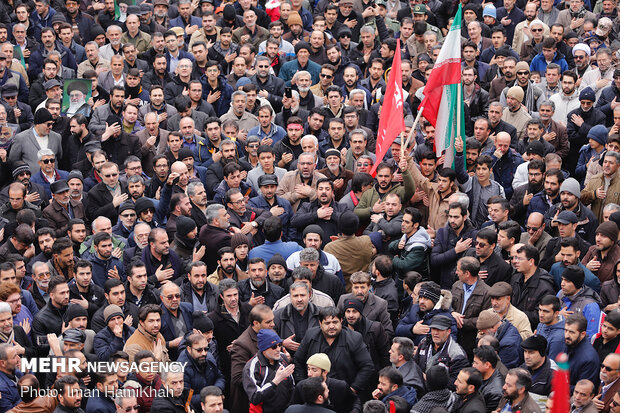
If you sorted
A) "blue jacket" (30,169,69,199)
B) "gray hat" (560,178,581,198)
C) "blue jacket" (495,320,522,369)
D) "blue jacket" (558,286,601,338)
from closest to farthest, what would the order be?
"blue jacket" (495,320,522,369) < "blue jacket" (558,286,601,338) < "gray hat" (560,178,581,198) < "blue jacket" (30,169,69,199)

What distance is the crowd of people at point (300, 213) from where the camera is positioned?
11508mm

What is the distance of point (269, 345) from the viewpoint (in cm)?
1146

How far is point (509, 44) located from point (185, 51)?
5923mm

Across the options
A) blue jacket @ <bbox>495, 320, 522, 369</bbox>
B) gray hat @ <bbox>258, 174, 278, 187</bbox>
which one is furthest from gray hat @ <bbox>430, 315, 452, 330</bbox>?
gray hat @ <bbox>258, 174, 278, 187</bbox>

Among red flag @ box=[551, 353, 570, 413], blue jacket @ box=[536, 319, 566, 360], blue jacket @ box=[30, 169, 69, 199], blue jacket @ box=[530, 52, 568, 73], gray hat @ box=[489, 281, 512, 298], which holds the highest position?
red flag @ box=[551, 353, 570, 413]

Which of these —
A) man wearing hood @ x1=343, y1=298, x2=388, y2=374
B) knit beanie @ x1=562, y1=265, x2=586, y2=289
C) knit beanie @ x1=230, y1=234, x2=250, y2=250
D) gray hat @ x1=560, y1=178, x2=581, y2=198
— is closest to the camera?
man wearing hood @ x1=343, y1=298, x2=388, y2=374

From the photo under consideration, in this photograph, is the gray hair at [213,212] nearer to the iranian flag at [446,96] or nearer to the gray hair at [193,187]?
the gray hair at [193,187]

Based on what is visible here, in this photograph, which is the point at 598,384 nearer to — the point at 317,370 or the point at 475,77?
the point at 317,370

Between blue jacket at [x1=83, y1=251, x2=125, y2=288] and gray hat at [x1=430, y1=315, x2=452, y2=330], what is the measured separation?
4.03 m

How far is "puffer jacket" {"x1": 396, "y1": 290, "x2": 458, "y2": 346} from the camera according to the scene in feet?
40.2

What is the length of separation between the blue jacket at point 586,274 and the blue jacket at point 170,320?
4.19m

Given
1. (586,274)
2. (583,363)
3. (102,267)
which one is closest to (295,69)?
(102,267)

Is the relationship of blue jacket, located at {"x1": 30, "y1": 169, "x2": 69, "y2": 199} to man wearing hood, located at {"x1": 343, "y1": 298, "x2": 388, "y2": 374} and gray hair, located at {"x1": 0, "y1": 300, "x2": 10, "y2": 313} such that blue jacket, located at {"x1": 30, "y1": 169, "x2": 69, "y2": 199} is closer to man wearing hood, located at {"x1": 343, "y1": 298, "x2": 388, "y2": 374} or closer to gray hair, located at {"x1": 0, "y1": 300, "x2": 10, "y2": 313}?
gray hair, located at {"x1": 0, "y1": 300, "x2": 10, "y2": 313}

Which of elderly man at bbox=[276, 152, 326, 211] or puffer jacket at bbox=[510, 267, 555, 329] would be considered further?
elderly man at bbox=[276, 152, 326, 211]
